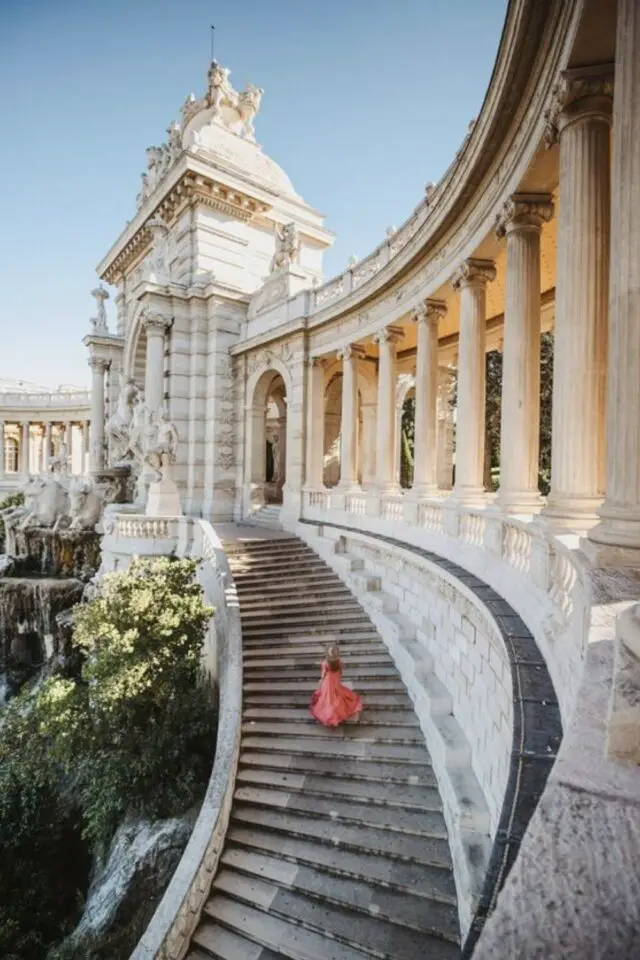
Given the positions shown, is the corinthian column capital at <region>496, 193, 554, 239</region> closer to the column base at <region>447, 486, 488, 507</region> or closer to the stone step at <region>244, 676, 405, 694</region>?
the column base at <region>447, 486, 488, 507</region>

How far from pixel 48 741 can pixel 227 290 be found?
20.7m

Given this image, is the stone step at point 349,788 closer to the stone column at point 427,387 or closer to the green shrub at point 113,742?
the green shrub at point 113,742

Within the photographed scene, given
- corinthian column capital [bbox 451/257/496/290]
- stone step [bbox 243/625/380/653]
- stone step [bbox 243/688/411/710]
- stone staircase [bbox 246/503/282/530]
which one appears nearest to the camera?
stone step [bbox 243/688/411/710]

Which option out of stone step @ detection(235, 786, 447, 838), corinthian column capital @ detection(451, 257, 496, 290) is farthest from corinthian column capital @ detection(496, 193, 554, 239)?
stone step @ detection(235, 786, 447, 838)

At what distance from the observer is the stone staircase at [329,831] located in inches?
280

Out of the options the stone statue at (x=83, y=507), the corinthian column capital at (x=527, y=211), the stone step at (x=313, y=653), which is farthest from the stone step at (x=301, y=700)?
the stone statue at (x=83, y=507)

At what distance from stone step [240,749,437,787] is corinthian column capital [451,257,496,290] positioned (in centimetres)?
1118

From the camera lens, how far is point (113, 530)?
18922 mm

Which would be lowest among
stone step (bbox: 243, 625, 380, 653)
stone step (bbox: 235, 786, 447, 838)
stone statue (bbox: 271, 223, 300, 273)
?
stone step (bbox: 235, 786, 447, 838)

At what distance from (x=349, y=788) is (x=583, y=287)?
9.56 m

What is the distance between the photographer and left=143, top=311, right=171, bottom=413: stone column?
24.7 metres

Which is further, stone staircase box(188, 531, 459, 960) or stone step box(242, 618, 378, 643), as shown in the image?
stone step box(242, 618, 378, 643)

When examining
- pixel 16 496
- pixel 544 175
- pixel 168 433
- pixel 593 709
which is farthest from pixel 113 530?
pixel 16 496

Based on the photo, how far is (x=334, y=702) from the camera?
10.6m
